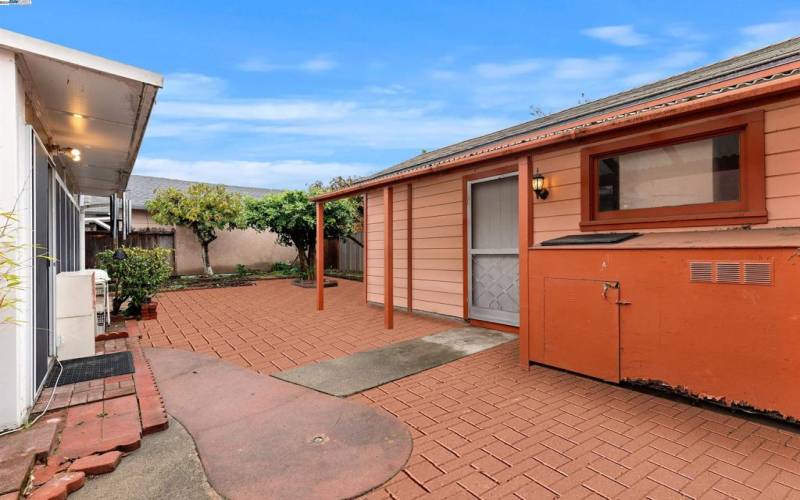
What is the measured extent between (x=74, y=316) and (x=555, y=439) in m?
5.03

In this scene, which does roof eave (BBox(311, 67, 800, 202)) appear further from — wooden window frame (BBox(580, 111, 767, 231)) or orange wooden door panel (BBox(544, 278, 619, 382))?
orange wooden door panel (BBox(544, 278, 619, 382))

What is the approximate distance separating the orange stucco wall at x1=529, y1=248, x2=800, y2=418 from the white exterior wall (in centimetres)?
434

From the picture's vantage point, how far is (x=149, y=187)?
56.0ft

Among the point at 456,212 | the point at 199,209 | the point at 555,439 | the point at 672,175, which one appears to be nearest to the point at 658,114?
the point at 672,175

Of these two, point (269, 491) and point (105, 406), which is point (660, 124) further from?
point (105, 406)

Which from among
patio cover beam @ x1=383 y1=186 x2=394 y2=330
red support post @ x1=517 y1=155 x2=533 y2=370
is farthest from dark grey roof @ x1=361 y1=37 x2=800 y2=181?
patio cover beam @ x1=383 y1=186 x2=394 y2=330

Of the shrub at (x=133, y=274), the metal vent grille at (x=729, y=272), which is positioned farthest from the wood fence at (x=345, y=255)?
the metal vent grille at (x=729, y=272)

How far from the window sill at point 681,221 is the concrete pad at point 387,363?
183 centimetres

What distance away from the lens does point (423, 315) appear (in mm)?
6812

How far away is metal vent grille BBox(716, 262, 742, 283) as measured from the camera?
104 inches

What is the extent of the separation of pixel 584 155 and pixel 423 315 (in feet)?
12.4

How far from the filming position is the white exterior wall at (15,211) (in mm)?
2453

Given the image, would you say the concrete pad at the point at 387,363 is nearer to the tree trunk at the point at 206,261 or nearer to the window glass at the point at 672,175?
the window glass at the point at 672,175

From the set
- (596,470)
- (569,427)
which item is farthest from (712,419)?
(596,470)
